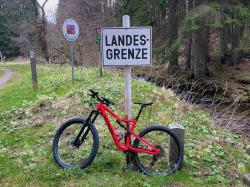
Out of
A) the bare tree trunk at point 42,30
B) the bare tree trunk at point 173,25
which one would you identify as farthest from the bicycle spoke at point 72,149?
the bare tree trunk at point 42,30

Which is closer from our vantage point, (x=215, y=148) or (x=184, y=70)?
(x=215, y=148)

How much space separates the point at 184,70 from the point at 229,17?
5.94m

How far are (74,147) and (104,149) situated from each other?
59 centimetres

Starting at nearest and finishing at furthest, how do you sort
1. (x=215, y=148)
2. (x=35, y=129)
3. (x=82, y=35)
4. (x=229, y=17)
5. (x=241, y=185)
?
(x=241, y=185) → (x=215, y=148) → (x=35, y=129) → (x=229, y=17) → (x=82, y=35)

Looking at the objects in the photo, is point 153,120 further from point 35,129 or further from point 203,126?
point 35,129

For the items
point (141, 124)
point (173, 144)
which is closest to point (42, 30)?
point (141, 124)

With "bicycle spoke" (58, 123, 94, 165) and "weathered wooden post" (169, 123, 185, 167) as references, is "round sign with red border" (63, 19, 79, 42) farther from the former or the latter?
"weathered wooden post" (169, 123, 185, 167)

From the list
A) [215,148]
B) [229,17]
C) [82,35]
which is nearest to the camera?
[215,148]

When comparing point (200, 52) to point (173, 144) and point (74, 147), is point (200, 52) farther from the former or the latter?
point (74, 147)

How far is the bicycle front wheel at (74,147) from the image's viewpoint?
4093 mm

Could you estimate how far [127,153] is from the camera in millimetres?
4090

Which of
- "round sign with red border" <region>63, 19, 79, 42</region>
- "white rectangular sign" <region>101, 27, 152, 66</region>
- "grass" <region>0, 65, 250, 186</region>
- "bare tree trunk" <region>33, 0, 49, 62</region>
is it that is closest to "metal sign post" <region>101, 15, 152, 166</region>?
"white rectangular sign" <region>101, 27, 152, 66</region>

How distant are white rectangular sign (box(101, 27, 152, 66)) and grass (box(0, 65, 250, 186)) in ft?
4.67

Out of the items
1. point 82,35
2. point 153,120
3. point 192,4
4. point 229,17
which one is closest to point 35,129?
point 153,120
